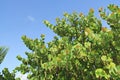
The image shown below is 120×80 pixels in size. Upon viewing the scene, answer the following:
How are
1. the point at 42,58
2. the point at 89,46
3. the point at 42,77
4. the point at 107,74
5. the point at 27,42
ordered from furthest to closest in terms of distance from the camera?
the point at 27,42
the point at 42,58
the point at 42,77
the point at 89,46
the point at 107,74

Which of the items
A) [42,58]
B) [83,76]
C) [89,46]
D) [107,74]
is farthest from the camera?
[42,58]

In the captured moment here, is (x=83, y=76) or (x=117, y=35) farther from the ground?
(x=117, y=35)

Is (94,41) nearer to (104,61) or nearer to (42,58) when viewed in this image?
(104,61)

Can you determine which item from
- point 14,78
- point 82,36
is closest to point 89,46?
point 82,36

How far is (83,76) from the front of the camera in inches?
464

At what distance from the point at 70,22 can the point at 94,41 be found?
5.36 m

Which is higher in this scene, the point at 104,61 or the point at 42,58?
the point at 42,58

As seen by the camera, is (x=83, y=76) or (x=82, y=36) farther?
(x=82, y=36)

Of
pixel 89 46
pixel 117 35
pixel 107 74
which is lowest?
pixel 107 74

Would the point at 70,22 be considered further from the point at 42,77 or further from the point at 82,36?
the point at 42,77

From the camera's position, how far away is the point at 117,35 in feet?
35.8

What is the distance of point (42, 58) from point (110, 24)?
448 centimetres

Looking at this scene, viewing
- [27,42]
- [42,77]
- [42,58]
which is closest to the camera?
[42,77]

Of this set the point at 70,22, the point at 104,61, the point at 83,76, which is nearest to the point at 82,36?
the point at 70,22
